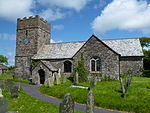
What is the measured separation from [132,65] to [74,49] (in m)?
10.7

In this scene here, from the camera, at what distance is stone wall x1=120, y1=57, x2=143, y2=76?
23462 millimetres

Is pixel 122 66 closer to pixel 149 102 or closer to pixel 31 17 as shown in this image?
pixel 149 102

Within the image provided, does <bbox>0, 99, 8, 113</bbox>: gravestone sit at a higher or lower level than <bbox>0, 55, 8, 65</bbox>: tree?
lower

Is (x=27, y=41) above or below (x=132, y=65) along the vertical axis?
above

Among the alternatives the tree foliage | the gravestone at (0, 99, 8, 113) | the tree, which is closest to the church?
the tree foliage

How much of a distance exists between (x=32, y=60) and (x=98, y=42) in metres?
14.2

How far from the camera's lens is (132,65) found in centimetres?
2386

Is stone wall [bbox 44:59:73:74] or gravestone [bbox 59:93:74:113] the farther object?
stone wall [bbox 44:59:73:74]

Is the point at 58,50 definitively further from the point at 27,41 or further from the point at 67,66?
the point at 27,41

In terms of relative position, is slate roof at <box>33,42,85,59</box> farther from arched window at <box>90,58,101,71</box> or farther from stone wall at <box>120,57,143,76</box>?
stone wall at <box>120,57,143,76</box>

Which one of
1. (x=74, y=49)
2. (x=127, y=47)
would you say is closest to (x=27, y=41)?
(x=74, y=49)

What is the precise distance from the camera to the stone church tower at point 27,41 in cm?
3078

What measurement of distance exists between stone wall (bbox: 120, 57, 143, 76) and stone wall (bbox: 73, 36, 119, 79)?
122 inches

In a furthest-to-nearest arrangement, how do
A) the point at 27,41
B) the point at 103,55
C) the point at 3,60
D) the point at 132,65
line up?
the point at 3,60, the point at 27,41, the point at 132,65, the point at 103,55
